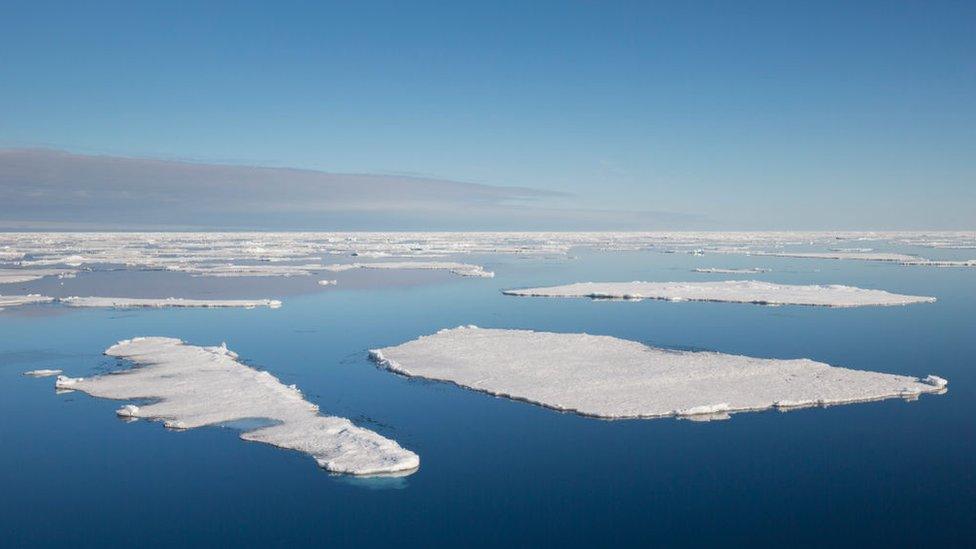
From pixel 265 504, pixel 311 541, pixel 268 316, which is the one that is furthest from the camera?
pixel 268 316

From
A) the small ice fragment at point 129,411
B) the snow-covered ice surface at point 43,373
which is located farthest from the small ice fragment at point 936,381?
the snow-covered ice surface at point 43,373

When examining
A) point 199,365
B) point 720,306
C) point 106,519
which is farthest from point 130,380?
point 720,306

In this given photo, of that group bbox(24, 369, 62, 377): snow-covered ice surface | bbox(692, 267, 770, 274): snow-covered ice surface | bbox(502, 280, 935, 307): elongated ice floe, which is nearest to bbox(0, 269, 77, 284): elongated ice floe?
bbox(24, 369, 62, 377): snow-covered ice surface

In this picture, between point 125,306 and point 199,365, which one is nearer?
point 199,365

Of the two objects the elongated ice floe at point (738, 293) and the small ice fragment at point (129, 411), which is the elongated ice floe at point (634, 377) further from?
the elongated ice floe at point (738, 293)

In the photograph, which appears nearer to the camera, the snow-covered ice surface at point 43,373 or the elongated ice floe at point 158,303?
the snow-covered ice surface at point 43,373

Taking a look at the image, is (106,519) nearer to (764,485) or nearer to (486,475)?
(486,475)

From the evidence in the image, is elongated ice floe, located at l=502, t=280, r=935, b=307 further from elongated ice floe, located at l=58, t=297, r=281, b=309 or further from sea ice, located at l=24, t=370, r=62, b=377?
sea ice, located at l=24, t=370, r=62, b=377
